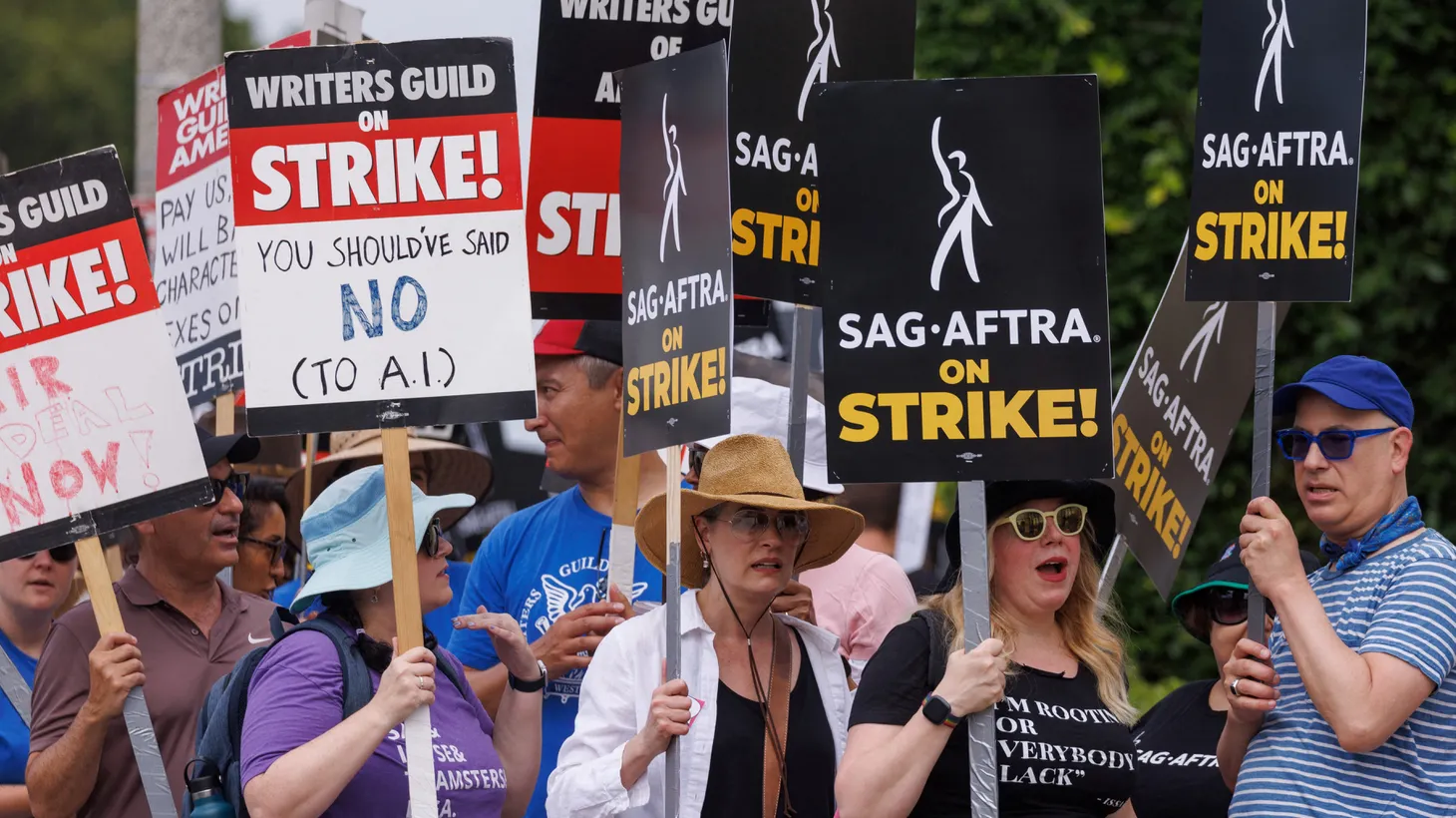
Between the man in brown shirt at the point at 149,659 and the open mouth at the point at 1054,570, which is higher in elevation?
the open mouth at the point at 1054,570

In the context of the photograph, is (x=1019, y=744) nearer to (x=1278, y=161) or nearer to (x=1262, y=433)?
(x=1262, y=433)

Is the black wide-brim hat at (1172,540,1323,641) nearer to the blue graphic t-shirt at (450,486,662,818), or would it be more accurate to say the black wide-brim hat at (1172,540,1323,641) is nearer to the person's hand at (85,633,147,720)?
the blue graphic t-shirt at (450,486,662,818)

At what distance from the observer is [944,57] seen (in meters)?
8.66

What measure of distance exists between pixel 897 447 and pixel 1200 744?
5.36ft

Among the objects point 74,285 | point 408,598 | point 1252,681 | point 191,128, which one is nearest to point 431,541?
point 408,598

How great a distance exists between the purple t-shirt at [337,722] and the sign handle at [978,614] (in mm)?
1209

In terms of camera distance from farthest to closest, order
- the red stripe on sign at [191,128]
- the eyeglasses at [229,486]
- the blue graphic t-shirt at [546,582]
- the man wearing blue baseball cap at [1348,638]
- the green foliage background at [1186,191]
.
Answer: the green foliage background at [1186,191] < the red stripe on sign at [191,128] < the eyeglasses at [229,486] < the blue graphic t-shirt at [546,582] < the man wearing blue baseball cap at [1348,638]

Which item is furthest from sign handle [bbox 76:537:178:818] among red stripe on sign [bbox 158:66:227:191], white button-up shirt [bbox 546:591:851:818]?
red stripe on sign [bbox 158:66:227:191]

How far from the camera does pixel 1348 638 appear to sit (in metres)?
4.36

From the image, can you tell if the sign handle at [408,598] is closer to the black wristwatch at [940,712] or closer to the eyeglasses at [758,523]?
the eyeglasses at [758,523]

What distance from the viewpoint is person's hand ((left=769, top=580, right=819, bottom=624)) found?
203 inches

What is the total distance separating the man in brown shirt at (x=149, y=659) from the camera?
16.0 ft

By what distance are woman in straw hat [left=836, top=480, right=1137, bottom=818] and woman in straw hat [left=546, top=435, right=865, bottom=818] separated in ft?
1.25

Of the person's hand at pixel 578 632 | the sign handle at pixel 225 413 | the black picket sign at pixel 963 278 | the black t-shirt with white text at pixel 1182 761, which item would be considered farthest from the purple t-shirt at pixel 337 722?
the sign handle at pixel 225 413
